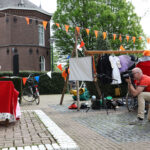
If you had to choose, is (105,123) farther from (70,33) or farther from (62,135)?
(70,33)

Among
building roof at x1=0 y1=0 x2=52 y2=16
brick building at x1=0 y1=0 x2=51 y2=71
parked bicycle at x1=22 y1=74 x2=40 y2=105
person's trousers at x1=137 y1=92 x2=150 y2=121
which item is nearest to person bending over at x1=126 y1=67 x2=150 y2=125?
person's trousers at x1=137 y1=92 x2=150 y2=121

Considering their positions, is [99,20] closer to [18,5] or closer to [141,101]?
[18,5]

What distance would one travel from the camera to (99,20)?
1174 inches

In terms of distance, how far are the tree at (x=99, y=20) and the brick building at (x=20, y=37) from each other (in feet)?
10.1

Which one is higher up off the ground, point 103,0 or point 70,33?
point 103,0

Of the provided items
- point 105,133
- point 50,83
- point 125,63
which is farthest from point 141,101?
point 50,83

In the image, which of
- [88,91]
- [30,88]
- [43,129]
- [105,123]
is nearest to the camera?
[43,129]

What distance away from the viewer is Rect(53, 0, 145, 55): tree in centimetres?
2959

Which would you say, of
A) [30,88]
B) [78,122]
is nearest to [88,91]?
[30,88]

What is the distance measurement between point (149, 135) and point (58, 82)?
17.1 metres

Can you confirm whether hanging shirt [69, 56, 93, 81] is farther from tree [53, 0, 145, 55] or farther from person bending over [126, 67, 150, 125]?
tree [53, 0, 145, 55]

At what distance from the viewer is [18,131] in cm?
568

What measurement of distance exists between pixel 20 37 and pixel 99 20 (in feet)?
31.5

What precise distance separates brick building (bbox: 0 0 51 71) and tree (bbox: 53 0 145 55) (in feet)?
10.1
